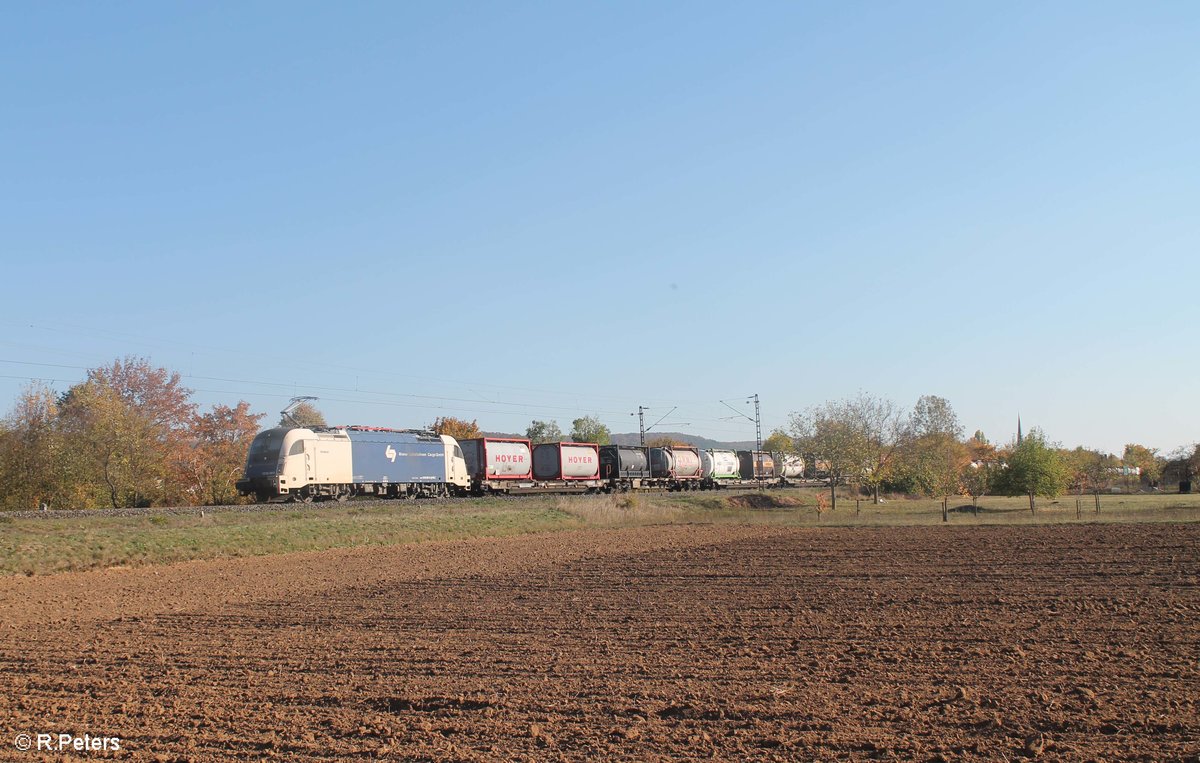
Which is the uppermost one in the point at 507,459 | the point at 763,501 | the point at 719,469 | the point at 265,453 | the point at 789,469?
the point at 265,453

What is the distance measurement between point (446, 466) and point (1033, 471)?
123 ft

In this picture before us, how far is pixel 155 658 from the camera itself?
41.9 ft

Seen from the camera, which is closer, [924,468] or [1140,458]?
[924,468]

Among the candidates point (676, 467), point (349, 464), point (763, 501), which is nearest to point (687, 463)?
point (676, 467)

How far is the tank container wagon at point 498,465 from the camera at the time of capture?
55.6m

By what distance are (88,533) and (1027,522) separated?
3596 centimetres

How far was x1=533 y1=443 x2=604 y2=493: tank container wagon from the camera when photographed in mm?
60625

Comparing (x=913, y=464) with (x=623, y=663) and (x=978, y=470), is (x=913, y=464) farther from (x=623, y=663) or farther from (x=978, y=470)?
(x=623, y=663)

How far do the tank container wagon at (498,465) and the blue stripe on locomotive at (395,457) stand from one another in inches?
135

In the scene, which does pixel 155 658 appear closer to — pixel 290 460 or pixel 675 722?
pixel 675 722

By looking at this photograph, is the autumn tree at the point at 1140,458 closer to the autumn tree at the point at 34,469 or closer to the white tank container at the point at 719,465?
the white tank container at the point at 719,465

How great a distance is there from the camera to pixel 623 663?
11852 millimetres

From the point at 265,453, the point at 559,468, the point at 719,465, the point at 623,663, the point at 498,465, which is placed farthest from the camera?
the point at 719,465

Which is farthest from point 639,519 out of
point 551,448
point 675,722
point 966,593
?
point 675,722
